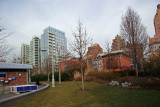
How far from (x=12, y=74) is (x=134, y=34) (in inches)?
585

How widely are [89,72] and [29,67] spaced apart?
11262mm

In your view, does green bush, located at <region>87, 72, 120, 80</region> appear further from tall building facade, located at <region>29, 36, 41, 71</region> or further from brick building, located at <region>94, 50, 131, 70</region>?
tall building facade, located at <region>29, 36, 41, 71</region>

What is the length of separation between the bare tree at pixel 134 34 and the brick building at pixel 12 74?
12750 mm

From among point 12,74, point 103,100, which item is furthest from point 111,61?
point 12,74

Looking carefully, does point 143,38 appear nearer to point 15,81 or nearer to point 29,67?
point 29,67

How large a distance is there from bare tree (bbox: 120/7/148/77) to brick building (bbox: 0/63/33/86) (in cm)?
1275

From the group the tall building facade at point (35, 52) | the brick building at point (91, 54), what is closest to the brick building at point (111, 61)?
the brick building at point (91, 54)

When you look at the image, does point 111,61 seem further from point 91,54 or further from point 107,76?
point 91,54

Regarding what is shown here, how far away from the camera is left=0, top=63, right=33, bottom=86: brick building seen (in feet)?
39.3

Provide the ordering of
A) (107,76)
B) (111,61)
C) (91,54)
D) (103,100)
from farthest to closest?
1. (111,61)
2. (107,76)
3. (91,54)
4. (103,100)

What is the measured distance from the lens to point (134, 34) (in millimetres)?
14047

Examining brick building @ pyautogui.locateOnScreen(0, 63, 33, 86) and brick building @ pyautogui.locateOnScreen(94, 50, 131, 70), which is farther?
brick building @ pyautogui.locateOnScreen(94, 50, 131, 70)

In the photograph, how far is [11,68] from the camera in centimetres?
1252

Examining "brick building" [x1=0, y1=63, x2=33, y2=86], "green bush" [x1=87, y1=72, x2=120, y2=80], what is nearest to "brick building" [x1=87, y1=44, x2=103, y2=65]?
"green bush" [x1=87, y1=72, x2=120, y2=80]
